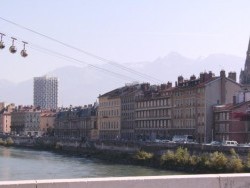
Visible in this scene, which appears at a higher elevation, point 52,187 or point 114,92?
point 114,92

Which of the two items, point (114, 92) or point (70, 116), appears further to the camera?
point (70, 116)

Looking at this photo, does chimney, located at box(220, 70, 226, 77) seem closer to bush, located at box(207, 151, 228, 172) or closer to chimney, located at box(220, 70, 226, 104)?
chimney, located at box(220, 70, 226, 104)

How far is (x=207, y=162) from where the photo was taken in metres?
50.1

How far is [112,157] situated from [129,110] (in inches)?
1275

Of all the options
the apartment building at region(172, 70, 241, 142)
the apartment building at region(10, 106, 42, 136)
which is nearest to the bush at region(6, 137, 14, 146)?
the apartment building at region(10, 106, 42, 136)

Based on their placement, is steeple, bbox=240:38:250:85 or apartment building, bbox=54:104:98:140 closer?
Answer: steeple, bbox=240:38:250:85

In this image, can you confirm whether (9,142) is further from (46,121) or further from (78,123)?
(46,121)

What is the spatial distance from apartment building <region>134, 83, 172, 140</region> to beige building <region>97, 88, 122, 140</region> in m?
9.50

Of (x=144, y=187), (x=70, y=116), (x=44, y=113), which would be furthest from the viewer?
(x=44, y=113)

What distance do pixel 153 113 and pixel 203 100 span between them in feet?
56.0

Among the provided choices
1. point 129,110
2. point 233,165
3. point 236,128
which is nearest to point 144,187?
point 233,165

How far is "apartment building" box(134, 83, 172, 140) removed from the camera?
3666 inches

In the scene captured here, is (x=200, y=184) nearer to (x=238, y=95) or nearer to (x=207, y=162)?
(x=207, y=162)

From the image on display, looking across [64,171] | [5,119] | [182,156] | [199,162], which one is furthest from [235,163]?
[5,119]
